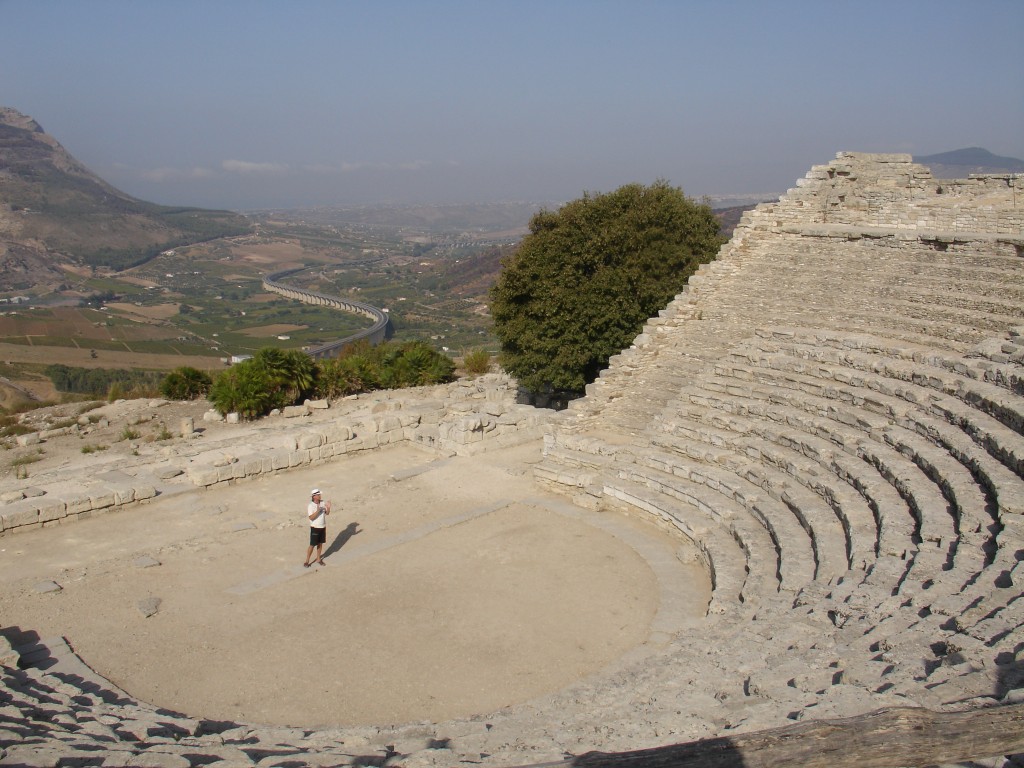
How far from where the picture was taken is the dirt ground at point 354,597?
8.32 meters

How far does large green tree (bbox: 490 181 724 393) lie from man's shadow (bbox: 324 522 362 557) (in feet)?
23.8

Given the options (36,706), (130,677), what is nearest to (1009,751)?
(36,706)

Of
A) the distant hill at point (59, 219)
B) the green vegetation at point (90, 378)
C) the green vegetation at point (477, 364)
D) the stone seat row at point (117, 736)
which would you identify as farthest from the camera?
the distant hill at point (59, 219)

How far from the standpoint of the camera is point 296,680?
332 inches

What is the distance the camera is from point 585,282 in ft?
61.6

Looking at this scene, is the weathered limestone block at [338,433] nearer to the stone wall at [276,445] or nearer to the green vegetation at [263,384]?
the stone wall at [276,445]

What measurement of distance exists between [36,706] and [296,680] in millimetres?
2371

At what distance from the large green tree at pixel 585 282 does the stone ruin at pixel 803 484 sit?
2.17 metres

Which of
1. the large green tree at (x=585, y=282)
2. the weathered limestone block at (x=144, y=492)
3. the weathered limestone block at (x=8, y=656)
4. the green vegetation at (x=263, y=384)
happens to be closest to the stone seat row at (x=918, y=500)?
the large green tree at (x=585, y=282)

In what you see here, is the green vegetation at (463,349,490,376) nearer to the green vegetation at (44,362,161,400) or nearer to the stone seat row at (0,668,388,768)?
the green vegetation at (44,362,161,400)

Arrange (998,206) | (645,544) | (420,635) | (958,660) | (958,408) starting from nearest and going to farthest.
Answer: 1. (958,660)
2. (420,635)
3. (958,408)
4. (645,544)
5. (998,206)

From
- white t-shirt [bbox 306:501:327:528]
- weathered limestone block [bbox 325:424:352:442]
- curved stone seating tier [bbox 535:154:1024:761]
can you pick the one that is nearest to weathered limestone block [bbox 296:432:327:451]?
weathered limestone block [bbox 325:424:352:442]

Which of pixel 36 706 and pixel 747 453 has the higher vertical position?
pixel 747 453

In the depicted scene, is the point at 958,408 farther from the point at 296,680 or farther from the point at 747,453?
the point at 296,680
